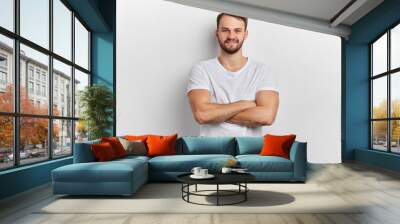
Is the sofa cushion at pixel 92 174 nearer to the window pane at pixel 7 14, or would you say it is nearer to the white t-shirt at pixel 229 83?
the window pane at pixel 7 14

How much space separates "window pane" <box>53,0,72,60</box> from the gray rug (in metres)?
2.97

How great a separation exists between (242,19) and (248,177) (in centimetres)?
430

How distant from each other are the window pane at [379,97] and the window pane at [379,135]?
0.19 meters

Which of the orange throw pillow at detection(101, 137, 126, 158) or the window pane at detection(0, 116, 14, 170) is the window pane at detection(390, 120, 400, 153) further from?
the window pane at detection(0, 116, 14, 170)

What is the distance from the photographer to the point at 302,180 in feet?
19.4

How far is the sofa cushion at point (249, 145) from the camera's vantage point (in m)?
6.72

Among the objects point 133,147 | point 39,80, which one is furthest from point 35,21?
point 133,147

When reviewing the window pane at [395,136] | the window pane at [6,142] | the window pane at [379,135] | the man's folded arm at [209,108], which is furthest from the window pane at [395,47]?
the window pane at [6,142]

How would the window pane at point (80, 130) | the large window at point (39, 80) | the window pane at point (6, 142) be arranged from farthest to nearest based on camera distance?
1. the window pane at point (80, 130)
2. the large window at point (39, 80)
3. the window pane at point (6, 142)

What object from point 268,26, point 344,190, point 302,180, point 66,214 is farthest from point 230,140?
point 66,214

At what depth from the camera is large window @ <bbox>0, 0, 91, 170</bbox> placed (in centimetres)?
488

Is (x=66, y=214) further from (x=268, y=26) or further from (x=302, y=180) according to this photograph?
(x=268, y=26)

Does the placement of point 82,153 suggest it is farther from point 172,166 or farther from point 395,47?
point 395,47

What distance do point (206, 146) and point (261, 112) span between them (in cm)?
159
